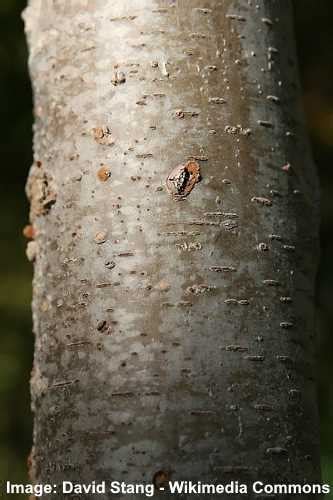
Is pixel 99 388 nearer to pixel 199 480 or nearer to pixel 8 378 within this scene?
pixel 199 480

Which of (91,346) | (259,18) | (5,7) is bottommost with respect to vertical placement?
(91,346)

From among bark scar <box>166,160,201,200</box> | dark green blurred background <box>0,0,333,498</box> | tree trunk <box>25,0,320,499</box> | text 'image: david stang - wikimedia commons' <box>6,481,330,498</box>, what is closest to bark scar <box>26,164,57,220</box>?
tree trunk <box>25,0,320,499</box>

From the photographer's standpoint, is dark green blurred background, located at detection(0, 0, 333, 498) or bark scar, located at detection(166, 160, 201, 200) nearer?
bark scar, located at detection(166, 160, 201, 200)

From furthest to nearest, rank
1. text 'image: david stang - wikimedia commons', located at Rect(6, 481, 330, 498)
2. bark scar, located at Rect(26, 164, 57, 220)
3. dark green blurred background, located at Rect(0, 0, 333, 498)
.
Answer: dark green blurred background, located at Rect(0, 0, 333, 498), bark scar, located at Rect(26, 164, 57, 220), text 'image: david stang - wikimedia commons', located at Rect(6, 481, 330, 498)

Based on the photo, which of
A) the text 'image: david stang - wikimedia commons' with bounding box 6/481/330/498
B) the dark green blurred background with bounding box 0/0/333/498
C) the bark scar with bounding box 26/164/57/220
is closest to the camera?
the text 'image: david stang - wikimedia commons' with bounding box 6/481/330/498

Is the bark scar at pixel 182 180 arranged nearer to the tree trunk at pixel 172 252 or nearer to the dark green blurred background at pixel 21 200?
the tree trunk at pixel 172 252

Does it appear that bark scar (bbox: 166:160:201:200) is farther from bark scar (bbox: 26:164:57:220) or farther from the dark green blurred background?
the dark green blurred background

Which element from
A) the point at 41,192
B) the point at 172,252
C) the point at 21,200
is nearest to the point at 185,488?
the point at 172,252

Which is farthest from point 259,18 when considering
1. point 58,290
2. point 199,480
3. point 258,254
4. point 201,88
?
point 199,480
